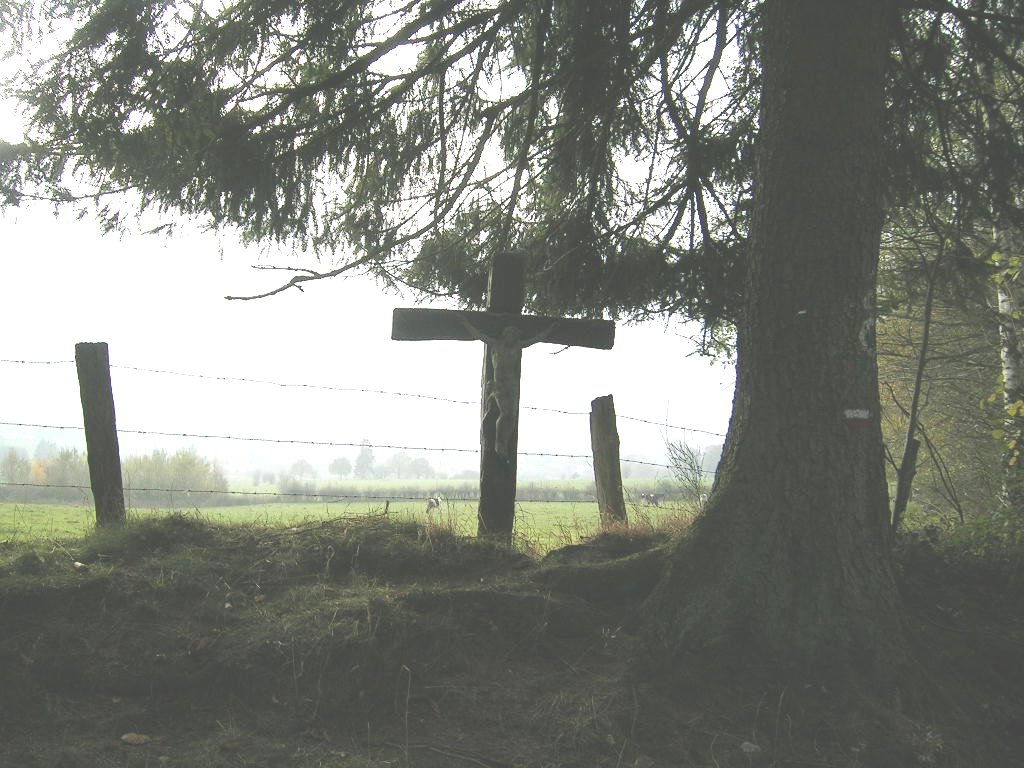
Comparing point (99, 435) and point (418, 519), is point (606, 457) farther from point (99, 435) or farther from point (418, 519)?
point (99, 435)

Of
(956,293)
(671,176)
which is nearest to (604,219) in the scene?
(671,176)

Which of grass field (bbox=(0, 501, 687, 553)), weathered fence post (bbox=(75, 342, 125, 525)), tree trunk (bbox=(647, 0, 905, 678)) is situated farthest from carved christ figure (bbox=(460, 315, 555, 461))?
weathered fence post (bbox=(75, 342, 125, 525))

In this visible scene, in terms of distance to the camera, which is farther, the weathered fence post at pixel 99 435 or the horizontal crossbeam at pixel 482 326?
the horizontal crossbeam at pixel 482 326

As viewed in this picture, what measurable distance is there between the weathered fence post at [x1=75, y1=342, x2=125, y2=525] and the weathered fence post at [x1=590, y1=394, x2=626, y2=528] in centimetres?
401

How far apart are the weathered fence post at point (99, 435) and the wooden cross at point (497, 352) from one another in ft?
7.00

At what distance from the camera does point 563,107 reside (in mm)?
→ 5855

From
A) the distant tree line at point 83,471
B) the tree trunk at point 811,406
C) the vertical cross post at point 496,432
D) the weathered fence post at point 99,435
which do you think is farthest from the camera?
the distant tree line at point 83,471

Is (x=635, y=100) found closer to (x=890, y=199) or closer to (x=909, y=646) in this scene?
(x=890, y=199)

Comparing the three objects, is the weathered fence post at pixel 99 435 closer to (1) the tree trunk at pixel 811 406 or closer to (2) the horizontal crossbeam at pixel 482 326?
(2) the horizontal crossbeam at pixel 482 326

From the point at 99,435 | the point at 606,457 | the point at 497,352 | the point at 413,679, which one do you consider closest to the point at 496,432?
the point at 497,352

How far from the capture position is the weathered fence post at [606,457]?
705cm

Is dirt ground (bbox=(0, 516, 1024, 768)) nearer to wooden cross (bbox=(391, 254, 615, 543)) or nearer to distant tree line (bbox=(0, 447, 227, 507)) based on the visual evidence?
wooden cross (bbox=(391, 254, 615, 543))

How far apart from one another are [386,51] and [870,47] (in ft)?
9.81

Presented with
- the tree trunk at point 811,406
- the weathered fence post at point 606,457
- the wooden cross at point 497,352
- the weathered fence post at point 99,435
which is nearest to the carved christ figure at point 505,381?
the wooden cross at point 497,352
